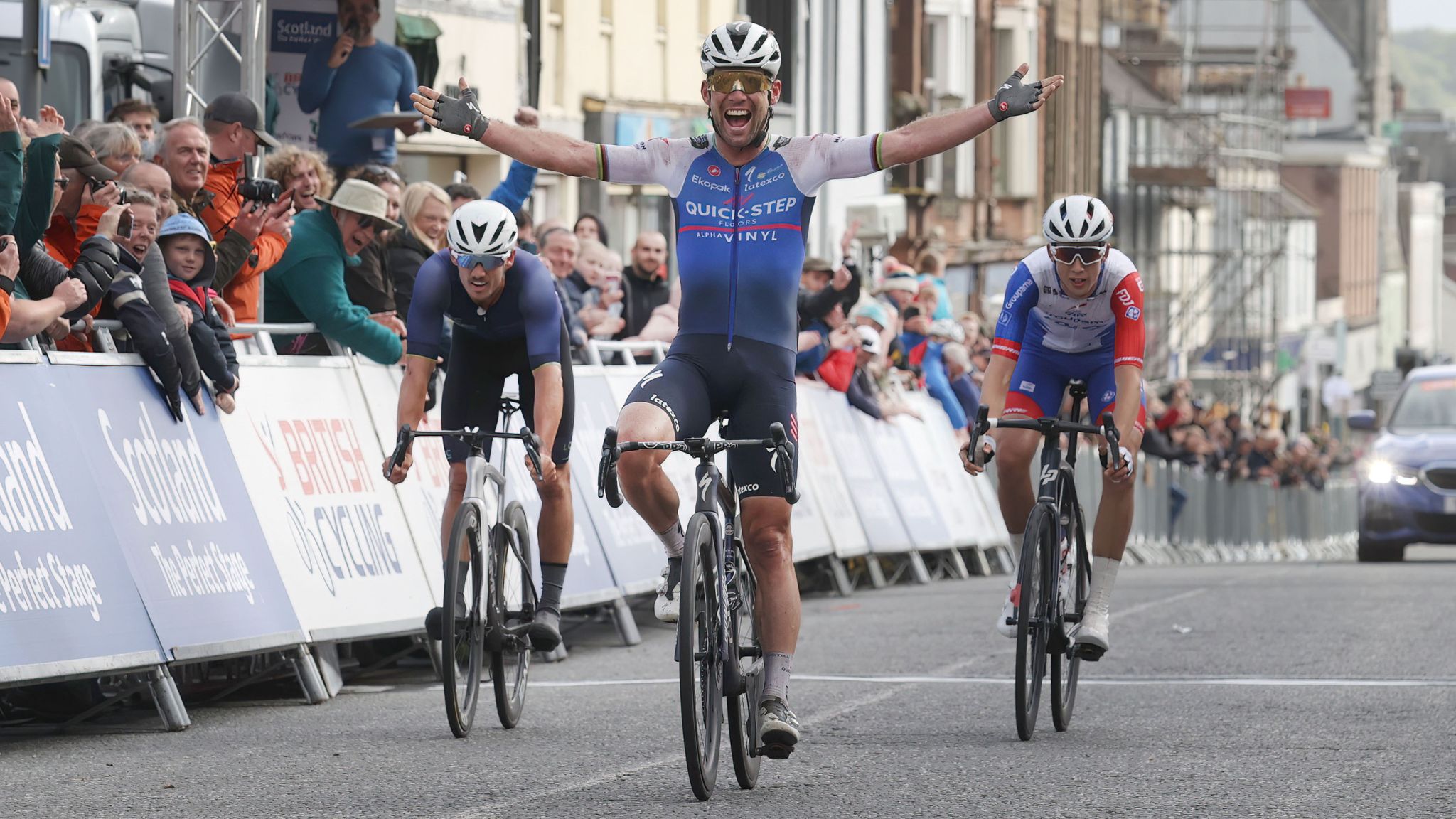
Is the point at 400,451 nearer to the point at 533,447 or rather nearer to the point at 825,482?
the point at 533,447

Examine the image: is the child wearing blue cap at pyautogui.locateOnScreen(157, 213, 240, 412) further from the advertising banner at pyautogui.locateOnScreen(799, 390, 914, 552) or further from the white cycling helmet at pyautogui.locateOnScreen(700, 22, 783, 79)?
the advertising banner at pyautogui.locateOnScreen(799, 390, 914, 552)

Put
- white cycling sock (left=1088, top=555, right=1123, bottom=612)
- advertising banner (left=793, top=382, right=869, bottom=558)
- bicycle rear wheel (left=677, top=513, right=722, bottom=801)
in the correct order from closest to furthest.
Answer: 1. bicycle rear wheel (left=677, top=513, right=722, bottom=801)
2. white cycling sock (left=1088, top=555, right=1123, bottom=612)
3. advertising banner (left=793, top=382, right=869, bottom=558)

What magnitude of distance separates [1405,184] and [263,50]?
406 feet

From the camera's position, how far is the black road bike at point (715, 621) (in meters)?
7.71

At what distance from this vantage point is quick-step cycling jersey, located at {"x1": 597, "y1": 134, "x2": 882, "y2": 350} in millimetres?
8438

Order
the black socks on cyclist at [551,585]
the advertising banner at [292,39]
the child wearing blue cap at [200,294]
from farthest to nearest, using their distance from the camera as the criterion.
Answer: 1. the advertising banner at [292,39]
2. the child wearing blue cap at [200,294]
3. the black socks on cyclist at [551,585]

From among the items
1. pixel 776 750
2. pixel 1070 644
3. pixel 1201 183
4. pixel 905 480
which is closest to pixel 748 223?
pixel 776 750

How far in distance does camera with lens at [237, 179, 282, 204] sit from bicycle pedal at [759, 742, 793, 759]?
5026mm

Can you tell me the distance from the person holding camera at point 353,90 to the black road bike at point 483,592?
6940 millimetres

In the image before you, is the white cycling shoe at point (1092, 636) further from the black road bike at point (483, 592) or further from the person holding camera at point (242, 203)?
the person holding camera at point (242, 203)

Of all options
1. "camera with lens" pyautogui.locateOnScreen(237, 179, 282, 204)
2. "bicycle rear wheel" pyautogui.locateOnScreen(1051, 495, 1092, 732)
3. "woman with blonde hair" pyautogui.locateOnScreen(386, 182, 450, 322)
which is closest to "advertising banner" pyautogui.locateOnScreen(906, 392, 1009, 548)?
"woman with blonde hair" pyautogui.locateOnScreen(386, 182, 450, 322)

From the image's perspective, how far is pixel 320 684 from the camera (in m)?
11.3

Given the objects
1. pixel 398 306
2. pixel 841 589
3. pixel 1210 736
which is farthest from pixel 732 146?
pixel 841 589

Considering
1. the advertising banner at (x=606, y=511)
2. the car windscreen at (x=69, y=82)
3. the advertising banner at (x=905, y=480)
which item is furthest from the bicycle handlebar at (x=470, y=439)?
the advertising banner at (x=905, y=480)
